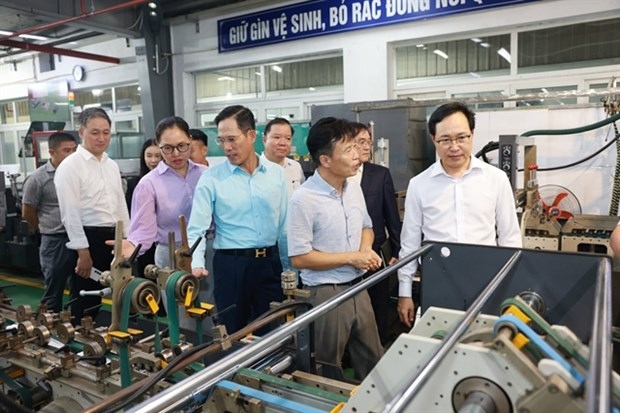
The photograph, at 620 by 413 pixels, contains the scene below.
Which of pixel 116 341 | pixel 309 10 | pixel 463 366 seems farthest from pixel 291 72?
pixel 463 366

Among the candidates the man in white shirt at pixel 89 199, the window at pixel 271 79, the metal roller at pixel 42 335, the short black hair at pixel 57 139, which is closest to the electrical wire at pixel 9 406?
the metal roller at pixel 42 335

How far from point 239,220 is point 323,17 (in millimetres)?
4126

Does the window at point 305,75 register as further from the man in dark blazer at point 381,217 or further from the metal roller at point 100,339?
the metal roller at point 100,339

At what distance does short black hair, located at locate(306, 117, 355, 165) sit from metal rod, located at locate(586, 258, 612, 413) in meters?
1.00

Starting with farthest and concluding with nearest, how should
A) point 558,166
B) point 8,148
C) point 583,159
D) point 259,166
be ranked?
point 8,148 < point 558,166 < point 583,159 < point 259,166

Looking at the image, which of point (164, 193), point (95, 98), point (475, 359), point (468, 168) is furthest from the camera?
point (95, 98)

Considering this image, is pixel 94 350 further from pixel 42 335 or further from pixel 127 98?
pixel 127 98

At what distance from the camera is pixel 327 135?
5.90 feet

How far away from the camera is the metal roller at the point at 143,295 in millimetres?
1440

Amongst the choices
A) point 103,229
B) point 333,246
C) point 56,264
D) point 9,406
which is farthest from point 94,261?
point 9,406

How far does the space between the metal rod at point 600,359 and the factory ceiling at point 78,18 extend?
16.9ft

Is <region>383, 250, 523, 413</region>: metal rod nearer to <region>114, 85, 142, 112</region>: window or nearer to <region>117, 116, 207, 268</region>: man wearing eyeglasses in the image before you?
<region>117, 116, 207, 268</region>: man wearing eyeglasses

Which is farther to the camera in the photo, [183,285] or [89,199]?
[89,199]

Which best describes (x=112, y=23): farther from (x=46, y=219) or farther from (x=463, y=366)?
(x=463, y=366)
